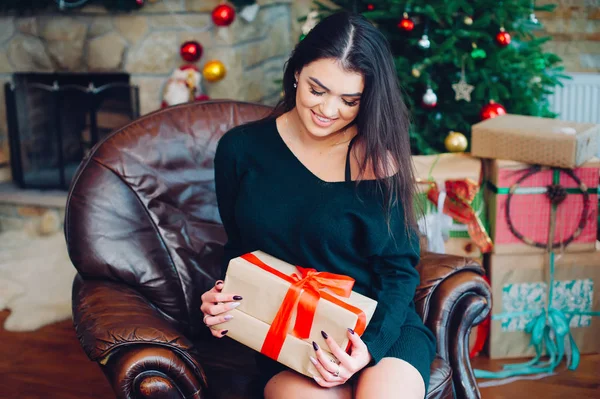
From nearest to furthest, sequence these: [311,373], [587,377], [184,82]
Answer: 1. [311,373]
2. [587,377]
3. [184,82]

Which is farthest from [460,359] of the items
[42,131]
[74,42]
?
[42,131]

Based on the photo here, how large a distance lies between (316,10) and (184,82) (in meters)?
0.71

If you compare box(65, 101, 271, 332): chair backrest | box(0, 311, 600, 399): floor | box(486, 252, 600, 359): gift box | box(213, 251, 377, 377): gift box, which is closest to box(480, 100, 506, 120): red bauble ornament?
box(486, 252, 600, 359): gift box

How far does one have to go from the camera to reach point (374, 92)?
152 centimetres

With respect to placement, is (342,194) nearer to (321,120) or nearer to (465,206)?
(321,120)

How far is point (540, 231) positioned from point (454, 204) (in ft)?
1.01

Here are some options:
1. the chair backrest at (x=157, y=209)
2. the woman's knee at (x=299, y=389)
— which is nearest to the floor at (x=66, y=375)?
the chair backrest at (x=157, y=209)

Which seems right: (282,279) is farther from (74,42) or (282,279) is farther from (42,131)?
(42,131)

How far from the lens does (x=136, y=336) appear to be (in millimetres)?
1534

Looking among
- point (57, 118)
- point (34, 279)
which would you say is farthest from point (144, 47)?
point (34, 279)

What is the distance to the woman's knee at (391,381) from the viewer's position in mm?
1427

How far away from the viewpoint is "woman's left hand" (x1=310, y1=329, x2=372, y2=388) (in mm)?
1400

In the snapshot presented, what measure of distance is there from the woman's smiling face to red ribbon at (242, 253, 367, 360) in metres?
0.32

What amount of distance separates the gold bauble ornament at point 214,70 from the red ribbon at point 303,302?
1.93 metres
